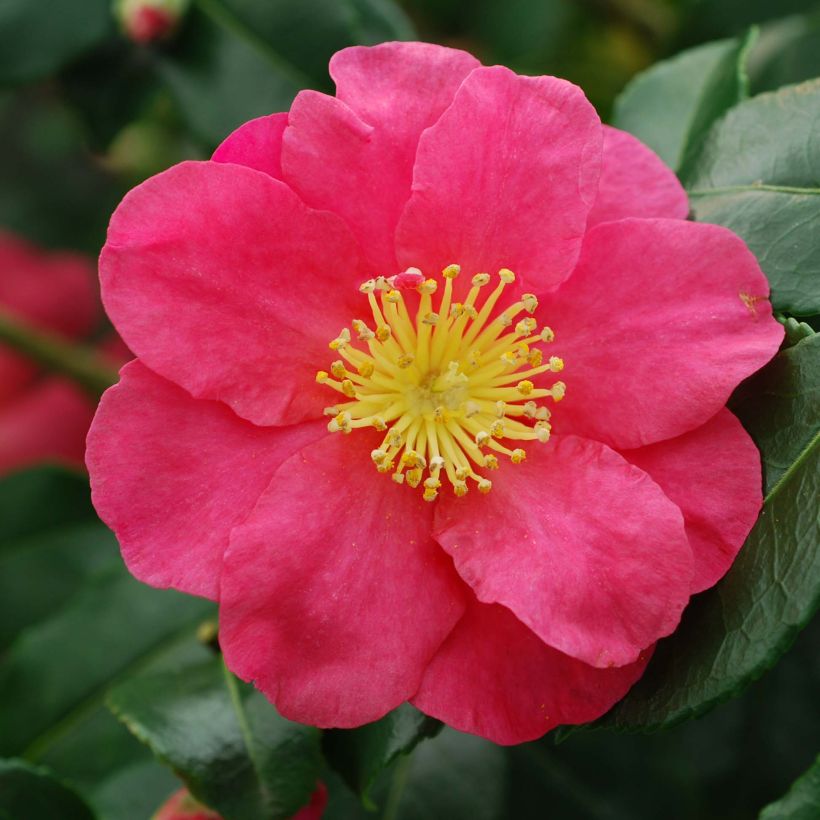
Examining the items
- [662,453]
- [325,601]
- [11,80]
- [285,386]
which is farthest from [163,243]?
Answer: [11,80]

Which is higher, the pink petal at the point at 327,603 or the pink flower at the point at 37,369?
the pink petal at the point at 327,603

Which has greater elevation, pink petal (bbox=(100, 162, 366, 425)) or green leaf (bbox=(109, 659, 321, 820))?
pink petal (bbox=(100, 162, 366, 425))

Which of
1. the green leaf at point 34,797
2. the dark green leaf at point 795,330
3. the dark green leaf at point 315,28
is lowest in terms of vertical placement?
the green leaf at point 34,797

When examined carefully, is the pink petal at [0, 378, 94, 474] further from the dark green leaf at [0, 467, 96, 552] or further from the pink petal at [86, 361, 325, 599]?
the pink petal at [86, 361, 325, 599]

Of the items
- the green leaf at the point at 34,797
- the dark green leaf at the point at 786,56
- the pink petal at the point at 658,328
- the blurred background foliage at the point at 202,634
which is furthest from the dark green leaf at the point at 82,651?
the dark green leaf at the point at 786,56

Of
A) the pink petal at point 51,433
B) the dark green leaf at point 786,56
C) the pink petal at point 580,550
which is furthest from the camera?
the pink petal at point 51,433

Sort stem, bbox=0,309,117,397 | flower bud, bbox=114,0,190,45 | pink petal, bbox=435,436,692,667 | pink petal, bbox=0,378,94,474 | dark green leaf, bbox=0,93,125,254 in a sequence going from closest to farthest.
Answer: pink petal, bbox=435,436,692,667, flower bud, bbox=114,0,190,45, stem, bbox=0,309,117,397, pink petal, bbox=0,378,94,474, dark green leaf, bbox=0,93,125,254

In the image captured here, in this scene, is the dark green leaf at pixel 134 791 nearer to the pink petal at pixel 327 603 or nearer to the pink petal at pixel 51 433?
the pink petal at pixel 327 603

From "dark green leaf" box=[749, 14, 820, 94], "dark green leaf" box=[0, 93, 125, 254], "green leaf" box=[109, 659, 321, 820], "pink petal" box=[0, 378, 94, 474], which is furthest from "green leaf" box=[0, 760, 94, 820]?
"dark green leaf" box=[0, 93, 125, 254]
